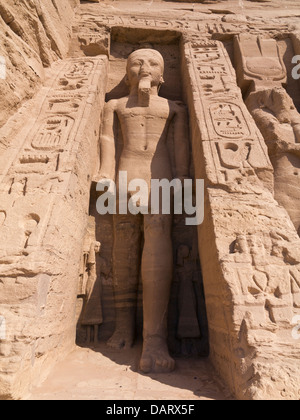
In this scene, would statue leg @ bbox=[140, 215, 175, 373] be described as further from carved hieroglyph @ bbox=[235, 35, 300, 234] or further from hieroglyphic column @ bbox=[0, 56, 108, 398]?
carved hieroglyph @ bbox=[235, 35, 300, 234]

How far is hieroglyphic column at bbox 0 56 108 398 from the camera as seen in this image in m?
2.16

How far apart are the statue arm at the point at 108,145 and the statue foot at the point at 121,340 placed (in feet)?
5.85

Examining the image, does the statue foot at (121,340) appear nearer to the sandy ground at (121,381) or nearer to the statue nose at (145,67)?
the sandy ground at (121,381)

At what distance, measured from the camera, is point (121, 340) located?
3.29 metres

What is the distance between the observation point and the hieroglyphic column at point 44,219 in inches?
85.1

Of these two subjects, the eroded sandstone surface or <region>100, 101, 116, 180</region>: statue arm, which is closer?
the eroded sandstone surface

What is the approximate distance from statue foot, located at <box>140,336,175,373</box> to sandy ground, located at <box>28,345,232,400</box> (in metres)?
0.08

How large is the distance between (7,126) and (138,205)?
1.62 m

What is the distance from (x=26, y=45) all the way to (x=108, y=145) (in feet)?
4.97

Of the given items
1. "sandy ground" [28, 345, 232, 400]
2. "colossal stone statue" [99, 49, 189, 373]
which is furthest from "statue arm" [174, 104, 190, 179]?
"sandy ground" [28, 345, 232, 400]

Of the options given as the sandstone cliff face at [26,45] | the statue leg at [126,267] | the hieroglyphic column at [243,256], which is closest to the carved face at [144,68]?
the hieroglyphic column at [243,256]

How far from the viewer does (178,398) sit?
82.2 inches

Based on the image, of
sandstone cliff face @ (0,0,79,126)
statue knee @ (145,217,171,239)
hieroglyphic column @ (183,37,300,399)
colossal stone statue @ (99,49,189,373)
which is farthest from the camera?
statue knee @ (145,217,171,239)

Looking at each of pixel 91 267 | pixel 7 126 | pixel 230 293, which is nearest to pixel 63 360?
pixel 91 267
